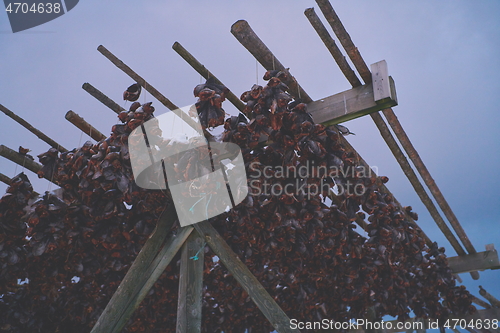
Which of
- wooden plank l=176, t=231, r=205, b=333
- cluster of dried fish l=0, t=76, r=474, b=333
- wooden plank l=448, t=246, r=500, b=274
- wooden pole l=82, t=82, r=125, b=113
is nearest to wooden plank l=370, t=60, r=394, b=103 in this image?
cluster of dried fish l=0, t=76, r=474, b=333

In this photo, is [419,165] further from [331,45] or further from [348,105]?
[331,45]

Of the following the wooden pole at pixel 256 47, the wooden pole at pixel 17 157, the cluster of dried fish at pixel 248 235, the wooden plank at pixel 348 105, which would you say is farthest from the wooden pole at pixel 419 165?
the wooden pole at pixel 17 157

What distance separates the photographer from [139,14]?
18.3 metres

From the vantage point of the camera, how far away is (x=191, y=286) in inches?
113

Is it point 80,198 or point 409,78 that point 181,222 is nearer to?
point 80,198

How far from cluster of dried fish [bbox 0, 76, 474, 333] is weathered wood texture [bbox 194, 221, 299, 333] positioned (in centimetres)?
27

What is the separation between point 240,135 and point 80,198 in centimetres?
130

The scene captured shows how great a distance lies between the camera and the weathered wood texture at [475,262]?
546 centimetres

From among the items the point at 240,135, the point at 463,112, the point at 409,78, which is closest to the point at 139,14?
the point at 409,78

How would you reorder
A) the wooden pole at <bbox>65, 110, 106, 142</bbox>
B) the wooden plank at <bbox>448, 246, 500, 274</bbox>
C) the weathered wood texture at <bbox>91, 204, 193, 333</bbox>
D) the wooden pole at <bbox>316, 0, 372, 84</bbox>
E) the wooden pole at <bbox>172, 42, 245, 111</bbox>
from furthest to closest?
the wooden plank at <bbox>448, 246, 500, 274</bbox>, the wooden pole at <bbox>65, 110, 106, 142</bbox>, the wooden pole at <bbox>172, 42, 245, 111</bbox>, the weathered wood texture at <bbox>91, 204, 193, 333</bbox>, the wooden pole at <bbox>316, 0, 372, 84</bbox>

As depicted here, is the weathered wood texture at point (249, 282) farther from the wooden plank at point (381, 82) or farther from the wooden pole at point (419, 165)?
the wooden pole at point (419, 165)

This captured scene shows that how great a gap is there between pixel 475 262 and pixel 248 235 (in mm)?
3768

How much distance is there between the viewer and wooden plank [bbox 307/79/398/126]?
259cm

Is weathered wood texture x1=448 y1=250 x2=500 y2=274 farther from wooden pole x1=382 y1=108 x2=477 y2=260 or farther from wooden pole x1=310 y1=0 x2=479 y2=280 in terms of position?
wooden pole x1=310 y1=0 x2=479 y2=280
